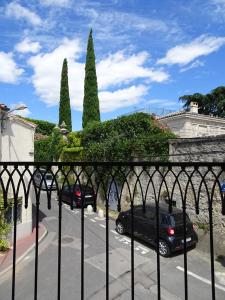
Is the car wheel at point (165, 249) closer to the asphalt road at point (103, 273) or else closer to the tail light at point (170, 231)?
the asphalt road at point (103, 273)

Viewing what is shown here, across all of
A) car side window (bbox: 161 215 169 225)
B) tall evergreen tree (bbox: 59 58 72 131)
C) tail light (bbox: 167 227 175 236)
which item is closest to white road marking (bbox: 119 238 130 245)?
car side window (bbox: 161 215 169 225)

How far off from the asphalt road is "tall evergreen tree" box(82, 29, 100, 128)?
17.1 m

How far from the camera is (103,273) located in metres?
9.80


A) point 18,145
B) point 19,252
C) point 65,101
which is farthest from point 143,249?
point 65,101

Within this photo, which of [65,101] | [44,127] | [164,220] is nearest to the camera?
[164,220]

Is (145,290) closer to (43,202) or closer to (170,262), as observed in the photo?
(170,262)

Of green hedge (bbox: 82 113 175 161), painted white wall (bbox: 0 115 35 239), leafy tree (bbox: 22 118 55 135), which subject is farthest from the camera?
leafy tree (bbox: 22 118 55 135)

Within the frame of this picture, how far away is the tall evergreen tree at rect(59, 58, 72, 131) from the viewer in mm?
36594

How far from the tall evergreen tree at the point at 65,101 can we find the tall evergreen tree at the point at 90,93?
23.8ft

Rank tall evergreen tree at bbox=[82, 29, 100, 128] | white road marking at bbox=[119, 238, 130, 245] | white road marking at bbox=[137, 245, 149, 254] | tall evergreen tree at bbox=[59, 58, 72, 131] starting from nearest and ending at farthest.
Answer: white road marking at bbox=[137, 245, 149, 254], white road marking at bbox=[119, 238, 130, 245], tall evergreen tree at bbox=[82, 29, 100, 128], tall evergreen tree at bbox=[59, 58, 72, 131]

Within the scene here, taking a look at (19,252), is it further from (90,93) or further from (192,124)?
(90,93)

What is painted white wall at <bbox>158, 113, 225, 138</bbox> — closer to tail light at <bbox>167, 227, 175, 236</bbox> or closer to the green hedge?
the green hedge

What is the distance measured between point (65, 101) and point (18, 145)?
81.3 feet

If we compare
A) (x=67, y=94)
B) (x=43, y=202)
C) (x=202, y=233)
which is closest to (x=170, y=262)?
(x=202, y=233)
